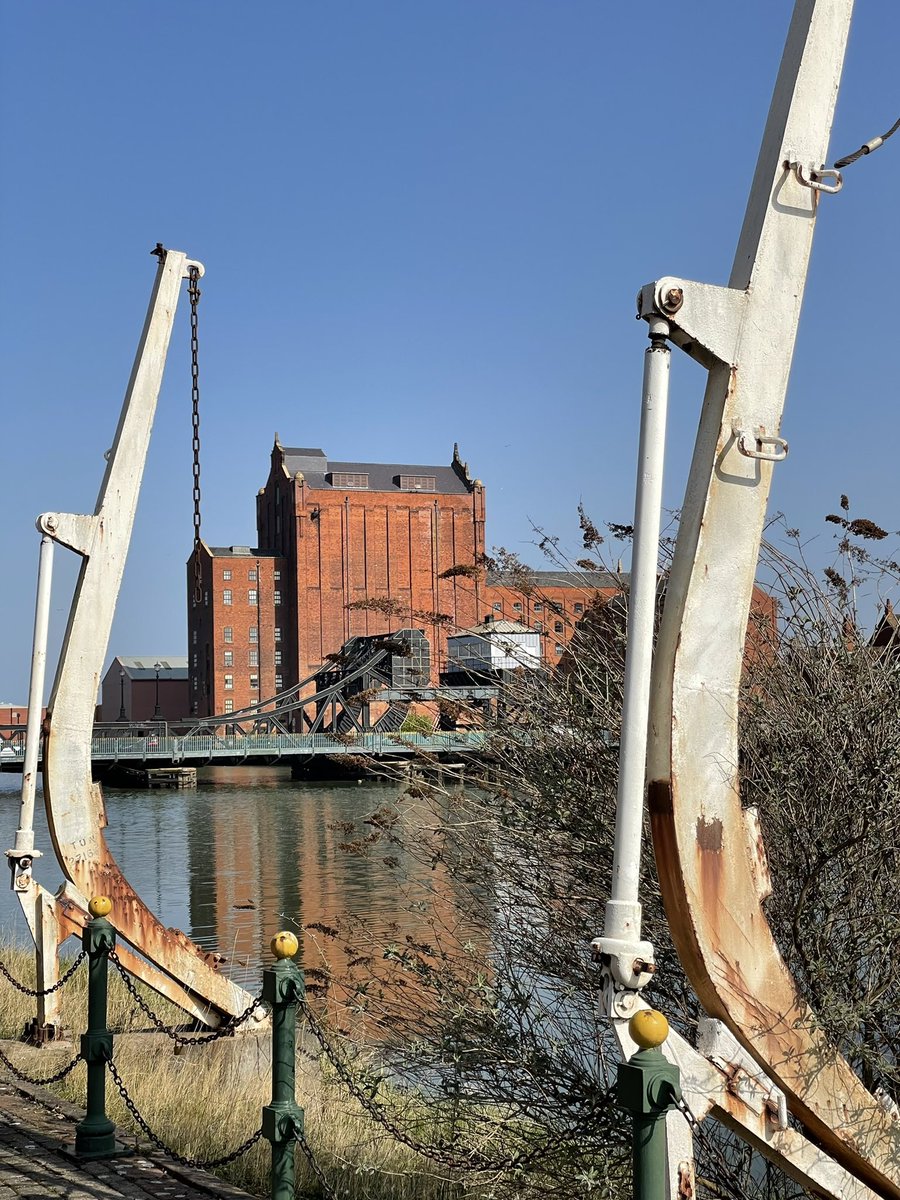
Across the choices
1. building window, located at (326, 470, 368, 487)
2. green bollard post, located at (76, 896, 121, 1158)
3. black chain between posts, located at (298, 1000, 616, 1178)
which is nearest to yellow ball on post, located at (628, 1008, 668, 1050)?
black chain between posts, located at (298, 1000, 616, 1178)

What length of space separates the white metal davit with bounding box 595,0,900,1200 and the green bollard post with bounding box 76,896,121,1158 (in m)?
3.41

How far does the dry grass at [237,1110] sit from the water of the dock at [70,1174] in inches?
9.6

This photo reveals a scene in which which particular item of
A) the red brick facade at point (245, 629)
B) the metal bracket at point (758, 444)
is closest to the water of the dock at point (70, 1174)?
the metal bracket at point (758, 444)

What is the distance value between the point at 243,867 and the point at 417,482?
7092 centimetres

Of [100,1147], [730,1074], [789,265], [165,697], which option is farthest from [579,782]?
[165,697]

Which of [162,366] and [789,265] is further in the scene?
[162,366]

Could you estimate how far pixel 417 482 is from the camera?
95500 mm

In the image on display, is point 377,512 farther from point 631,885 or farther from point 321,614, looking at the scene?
point 631,885

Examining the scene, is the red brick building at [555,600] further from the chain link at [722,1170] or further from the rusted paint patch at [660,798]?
the rusted paint patch at [660,798]

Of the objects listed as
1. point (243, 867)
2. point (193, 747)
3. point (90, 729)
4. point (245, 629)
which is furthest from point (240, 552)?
point (90, 729)

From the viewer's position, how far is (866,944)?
4277mm

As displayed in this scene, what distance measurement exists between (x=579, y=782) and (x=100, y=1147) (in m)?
2.67

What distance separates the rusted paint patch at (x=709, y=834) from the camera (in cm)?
305

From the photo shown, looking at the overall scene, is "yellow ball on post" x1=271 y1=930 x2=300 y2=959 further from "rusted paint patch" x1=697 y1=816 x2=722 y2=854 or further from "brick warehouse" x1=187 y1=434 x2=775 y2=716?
"brick warehouse" x1=187 y1=434 x2=775 y2=716
